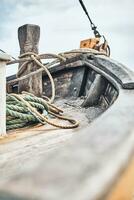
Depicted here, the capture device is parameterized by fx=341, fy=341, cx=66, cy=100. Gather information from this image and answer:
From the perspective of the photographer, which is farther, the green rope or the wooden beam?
the wooden beam

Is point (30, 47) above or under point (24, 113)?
above

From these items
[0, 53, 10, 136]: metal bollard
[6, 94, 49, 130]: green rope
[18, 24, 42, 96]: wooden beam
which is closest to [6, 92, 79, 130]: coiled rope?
[6, 94, 49, 130]: green rope

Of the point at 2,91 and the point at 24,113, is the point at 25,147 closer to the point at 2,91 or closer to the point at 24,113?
the point at 2,91

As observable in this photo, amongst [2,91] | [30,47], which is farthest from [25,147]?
[30,47]

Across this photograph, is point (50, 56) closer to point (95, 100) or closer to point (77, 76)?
point (95, 100)

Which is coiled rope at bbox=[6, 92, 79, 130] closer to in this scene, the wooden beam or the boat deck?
the boat deck

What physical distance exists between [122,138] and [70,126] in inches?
72.6

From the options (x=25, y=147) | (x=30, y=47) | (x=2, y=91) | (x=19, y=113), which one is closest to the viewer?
(x=25, y=147)

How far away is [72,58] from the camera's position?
154 inches

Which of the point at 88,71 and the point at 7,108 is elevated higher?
the point at 88,71

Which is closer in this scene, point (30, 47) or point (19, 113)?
point (19, 113)

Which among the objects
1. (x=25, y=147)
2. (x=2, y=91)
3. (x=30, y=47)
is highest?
(x=30, y=47)

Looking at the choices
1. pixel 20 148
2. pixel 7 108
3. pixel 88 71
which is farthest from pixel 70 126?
pixel 88 71

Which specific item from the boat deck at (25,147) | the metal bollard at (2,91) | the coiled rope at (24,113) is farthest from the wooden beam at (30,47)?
the metal bollard at (2,91)
